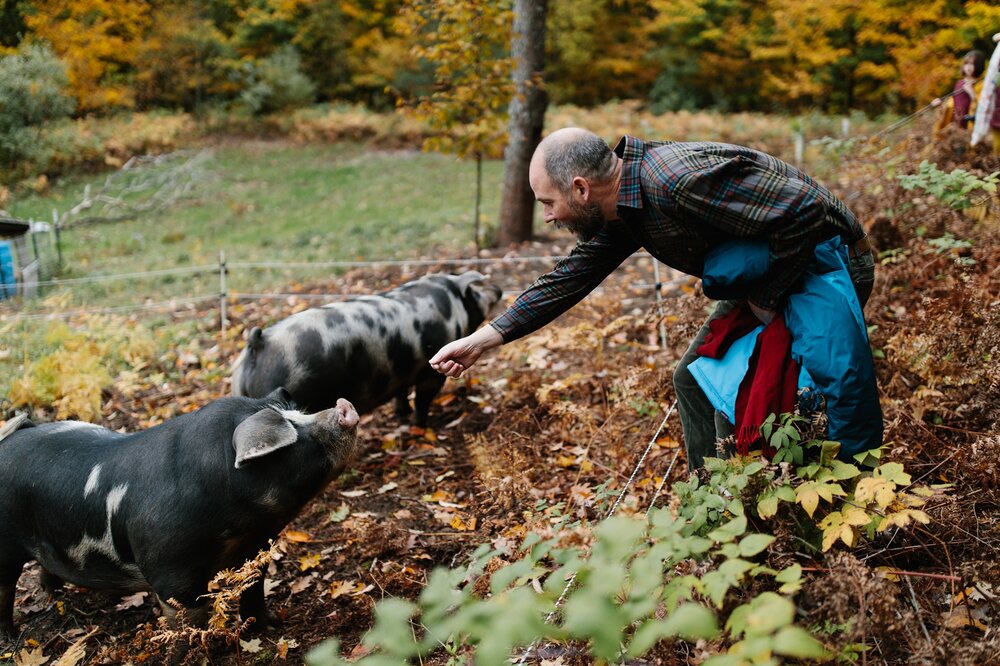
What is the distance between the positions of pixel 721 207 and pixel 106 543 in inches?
120

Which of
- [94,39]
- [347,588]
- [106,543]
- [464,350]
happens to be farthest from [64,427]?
[94,39]

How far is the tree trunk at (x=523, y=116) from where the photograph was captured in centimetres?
923

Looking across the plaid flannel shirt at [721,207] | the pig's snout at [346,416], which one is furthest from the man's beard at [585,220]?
the pig's snout at [346,416]

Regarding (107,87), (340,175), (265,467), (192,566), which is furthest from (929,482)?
(107,87)

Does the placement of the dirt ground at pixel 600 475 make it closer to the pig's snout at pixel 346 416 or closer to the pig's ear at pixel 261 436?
the pig's ear at pixel 261 436

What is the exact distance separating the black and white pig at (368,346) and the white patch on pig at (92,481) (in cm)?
123

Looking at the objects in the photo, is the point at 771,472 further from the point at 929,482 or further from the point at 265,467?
the point at 265,467

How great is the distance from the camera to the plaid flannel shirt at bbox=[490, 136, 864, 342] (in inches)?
104

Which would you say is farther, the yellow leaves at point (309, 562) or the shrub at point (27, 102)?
the shrub at point (27, 102)

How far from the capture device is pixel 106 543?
11.5ft

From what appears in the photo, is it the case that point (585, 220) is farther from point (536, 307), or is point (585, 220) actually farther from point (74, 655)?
point (74, 655)

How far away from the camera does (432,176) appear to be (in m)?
20.0

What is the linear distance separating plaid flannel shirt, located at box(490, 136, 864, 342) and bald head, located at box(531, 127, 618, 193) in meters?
0.07

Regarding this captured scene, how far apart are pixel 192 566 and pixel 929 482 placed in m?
3.29
